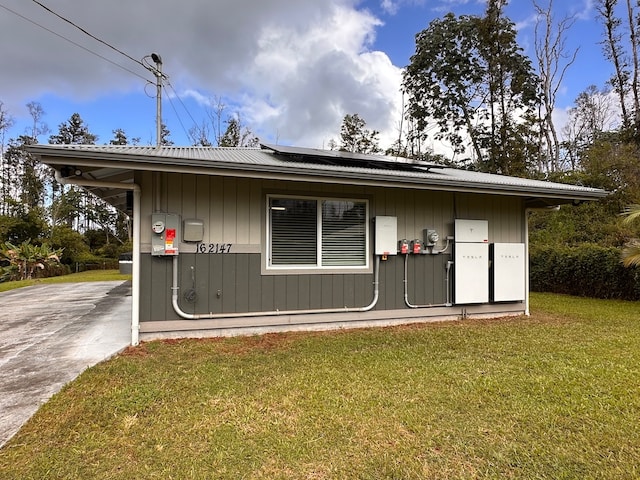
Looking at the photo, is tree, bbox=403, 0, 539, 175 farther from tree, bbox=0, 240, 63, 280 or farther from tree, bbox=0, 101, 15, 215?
tree, bbox=0, 101, 15, 215

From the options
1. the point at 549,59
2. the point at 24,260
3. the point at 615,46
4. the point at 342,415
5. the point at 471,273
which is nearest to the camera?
the point at 342,415

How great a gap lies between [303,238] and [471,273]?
9.53 ft

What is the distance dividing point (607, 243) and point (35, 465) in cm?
1392

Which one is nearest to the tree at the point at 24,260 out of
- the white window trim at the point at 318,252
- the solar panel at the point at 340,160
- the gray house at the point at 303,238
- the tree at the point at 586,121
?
the gray house at the point at 303,238

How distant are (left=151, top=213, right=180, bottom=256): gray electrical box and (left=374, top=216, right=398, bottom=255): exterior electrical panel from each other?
2813mm

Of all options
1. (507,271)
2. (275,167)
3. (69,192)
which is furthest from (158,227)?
(69,192)

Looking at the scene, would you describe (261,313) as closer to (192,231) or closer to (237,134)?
(192,231)

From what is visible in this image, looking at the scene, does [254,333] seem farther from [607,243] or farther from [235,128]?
[235,128]

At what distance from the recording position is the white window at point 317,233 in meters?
5.18

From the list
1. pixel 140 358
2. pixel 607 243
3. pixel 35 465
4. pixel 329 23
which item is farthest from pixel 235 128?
pixel 35 465

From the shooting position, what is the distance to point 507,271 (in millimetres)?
6320

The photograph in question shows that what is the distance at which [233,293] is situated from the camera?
16.2 ft

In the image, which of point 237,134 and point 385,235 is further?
point 237,134

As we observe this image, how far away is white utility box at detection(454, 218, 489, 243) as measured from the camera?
6.03 m
